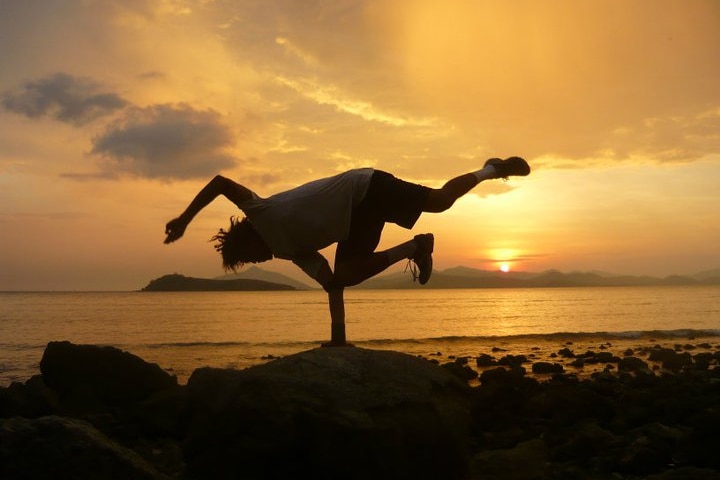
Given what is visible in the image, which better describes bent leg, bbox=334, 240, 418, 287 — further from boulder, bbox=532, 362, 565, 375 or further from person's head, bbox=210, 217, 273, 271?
boulder, bbox=532, 362, 565, 375

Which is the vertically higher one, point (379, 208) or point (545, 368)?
point (379, 208)

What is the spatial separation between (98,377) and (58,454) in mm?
6760

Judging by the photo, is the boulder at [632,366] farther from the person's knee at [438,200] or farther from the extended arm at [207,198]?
the extended arm at [207,198]

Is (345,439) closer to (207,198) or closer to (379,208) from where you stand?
(379,208)

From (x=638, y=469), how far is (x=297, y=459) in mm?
3592

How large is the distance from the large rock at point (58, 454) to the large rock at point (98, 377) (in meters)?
6.05

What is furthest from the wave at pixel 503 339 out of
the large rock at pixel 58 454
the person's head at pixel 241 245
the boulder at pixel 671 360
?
the large rock at pixel 58 454

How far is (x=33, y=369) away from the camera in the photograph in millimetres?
20484

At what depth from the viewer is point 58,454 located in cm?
491

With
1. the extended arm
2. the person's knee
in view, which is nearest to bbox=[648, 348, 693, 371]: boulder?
the person's knee

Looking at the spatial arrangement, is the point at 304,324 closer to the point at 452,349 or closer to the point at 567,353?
the point at 452,349

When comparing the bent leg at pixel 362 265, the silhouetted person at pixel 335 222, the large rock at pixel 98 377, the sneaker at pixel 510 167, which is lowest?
the large rock at pixel 98 377

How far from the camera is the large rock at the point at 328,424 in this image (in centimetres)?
520

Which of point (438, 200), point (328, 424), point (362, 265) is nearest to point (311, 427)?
point (328, 424)
